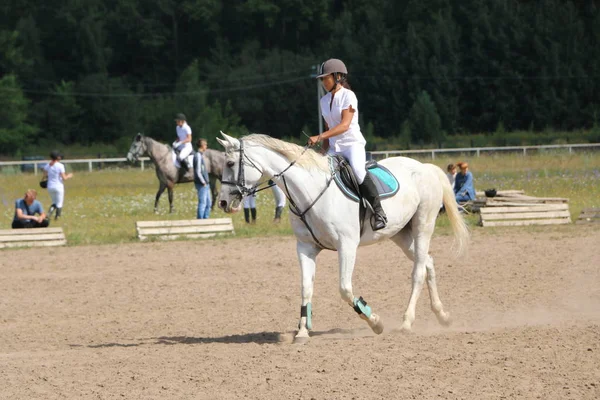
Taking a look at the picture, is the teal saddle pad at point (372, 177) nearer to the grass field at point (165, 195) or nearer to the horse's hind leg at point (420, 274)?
the horse's hind leg at point (420, 274)

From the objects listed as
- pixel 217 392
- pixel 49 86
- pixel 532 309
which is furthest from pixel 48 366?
pixel 49 86

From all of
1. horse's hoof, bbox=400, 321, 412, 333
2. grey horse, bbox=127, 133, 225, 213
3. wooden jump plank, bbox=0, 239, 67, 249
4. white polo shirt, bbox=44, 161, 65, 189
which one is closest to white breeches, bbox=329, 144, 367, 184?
horse's hoof, bbox=400, 321, 412, 333

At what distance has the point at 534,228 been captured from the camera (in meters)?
20.6

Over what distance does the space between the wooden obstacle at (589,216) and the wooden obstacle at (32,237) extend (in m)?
10.8

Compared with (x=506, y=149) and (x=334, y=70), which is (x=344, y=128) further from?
(x=506, y=149)

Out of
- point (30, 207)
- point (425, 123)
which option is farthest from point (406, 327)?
point (425, 123)

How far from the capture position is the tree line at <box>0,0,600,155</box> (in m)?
69.9

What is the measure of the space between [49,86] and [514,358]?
73873 millimetres

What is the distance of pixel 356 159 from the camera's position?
10.3m

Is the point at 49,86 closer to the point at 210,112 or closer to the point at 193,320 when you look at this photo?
the point at 210,112

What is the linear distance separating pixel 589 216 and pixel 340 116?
500 inches

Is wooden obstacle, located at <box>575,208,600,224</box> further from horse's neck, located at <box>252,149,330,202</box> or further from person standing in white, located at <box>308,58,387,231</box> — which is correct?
horse's neck, located at <box>252,149,330,202</box>

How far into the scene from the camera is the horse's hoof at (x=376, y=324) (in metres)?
10.1

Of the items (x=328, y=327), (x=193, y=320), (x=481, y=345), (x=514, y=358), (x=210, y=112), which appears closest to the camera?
(x=514, y=358)
